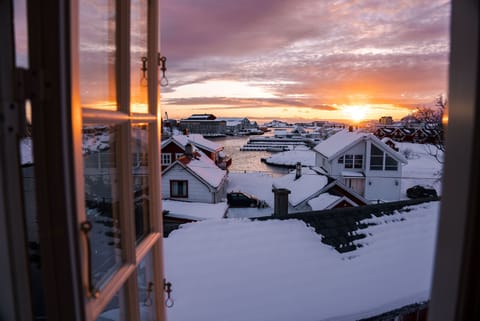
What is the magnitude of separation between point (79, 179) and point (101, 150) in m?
0.20

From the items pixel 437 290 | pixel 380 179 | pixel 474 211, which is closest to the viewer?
pixel 474 211

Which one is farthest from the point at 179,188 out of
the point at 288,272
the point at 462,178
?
the point at 462,178

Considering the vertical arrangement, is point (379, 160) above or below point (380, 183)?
above

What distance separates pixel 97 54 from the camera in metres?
0.78

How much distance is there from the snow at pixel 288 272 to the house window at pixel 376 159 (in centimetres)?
780

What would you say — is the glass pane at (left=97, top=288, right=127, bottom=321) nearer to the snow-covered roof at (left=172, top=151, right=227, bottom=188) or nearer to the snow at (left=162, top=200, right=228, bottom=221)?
the snow at (left=162, top=200, right=228, bottom=221)

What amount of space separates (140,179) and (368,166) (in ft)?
34.9

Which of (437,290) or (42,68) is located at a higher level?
(42,68)

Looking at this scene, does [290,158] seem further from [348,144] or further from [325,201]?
[325,201]

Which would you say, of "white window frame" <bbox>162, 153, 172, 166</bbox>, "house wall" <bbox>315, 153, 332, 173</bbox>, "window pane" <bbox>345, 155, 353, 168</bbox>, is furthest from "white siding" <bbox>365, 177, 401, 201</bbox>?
"white window frame" <bbox>162, 153, 172, 166</bbox>

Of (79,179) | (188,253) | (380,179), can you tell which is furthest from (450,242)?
(380,179)

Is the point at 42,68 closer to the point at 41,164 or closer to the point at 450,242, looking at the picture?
the point at 41,164

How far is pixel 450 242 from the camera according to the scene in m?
0.63

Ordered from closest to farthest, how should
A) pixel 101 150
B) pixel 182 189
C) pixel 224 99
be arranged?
pixel 101 150
pixel 182 189
pixel 224 99
